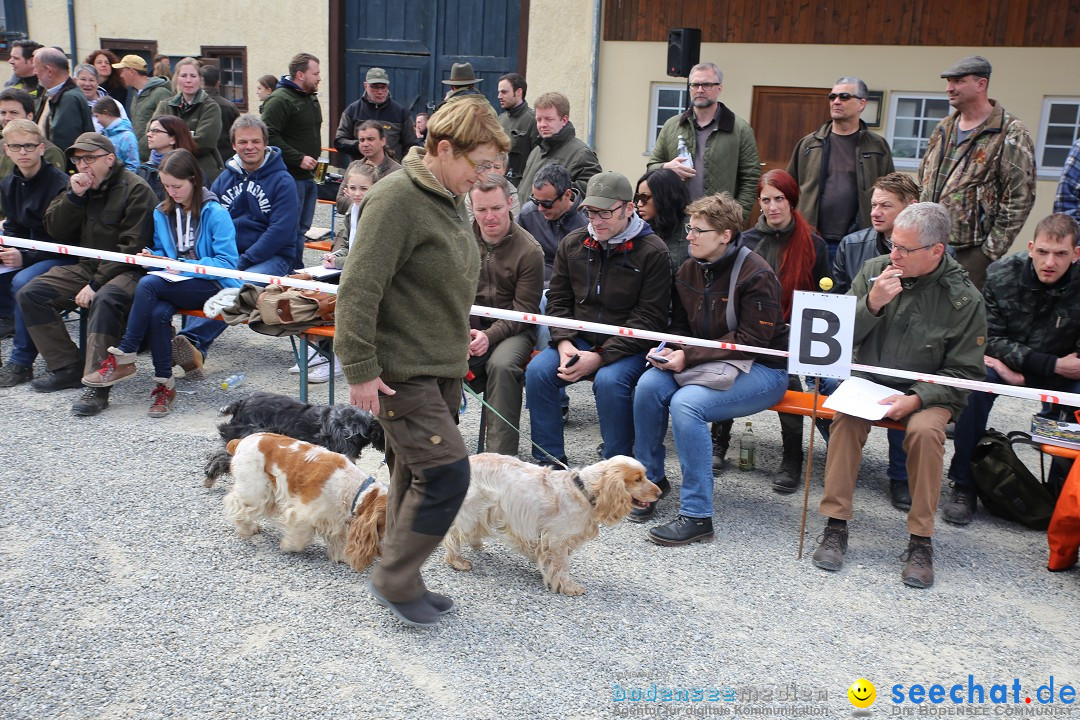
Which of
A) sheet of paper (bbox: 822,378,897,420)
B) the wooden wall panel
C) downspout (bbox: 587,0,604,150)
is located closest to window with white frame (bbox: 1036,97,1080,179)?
the wooden wall panel

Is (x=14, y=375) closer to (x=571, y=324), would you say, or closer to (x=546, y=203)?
(x=546, y=203)

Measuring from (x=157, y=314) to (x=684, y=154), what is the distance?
4.00 m

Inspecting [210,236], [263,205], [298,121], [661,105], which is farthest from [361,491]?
[661,105]

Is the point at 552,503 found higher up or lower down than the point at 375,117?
lower down

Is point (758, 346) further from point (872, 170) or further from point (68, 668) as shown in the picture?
point (68, 668)

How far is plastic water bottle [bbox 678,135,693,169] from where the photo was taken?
24.6ft

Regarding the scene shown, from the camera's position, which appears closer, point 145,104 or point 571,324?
point 571,324

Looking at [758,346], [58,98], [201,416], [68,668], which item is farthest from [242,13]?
[68,668]

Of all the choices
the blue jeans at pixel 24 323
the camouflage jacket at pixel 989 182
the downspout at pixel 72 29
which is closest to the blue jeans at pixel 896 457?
the camouflage jacket at pixel 989 182

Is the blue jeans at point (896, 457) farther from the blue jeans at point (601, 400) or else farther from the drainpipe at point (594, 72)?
the drainpipe at point (594, 72)

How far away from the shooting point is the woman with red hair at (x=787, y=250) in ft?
18.6

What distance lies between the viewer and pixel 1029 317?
5289mm

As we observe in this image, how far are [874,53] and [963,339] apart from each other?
7.83 meters

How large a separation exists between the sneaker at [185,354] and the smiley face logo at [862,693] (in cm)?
513
